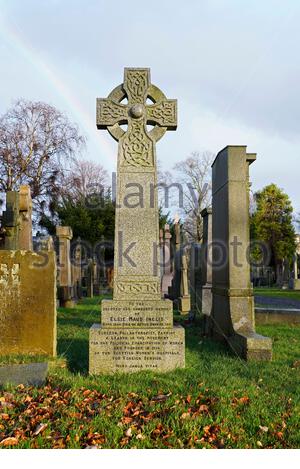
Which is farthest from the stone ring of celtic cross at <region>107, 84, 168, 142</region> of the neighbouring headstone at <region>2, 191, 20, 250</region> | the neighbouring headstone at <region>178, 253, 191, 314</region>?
the neighbouring headstone at <region>178, 253, 191, 314</region>

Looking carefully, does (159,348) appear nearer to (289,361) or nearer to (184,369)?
(184,369)

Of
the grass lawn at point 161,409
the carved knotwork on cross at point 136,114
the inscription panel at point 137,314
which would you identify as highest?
the carved knotwork on cross at point 136,114

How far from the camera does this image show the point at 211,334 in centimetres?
740

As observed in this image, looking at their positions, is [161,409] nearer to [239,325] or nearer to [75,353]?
[75,353]

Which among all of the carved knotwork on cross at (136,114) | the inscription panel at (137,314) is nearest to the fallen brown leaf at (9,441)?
the inscription panel at (137,314)

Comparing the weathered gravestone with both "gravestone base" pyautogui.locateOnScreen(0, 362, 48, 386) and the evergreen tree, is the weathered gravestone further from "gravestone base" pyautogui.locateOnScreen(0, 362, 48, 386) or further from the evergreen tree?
the evergreen tree

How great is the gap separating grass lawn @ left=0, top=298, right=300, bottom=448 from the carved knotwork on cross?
10.5 feet

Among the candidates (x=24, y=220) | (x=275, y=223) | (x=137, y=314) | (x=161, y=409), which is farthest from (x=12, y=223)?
(x=275, y=223)

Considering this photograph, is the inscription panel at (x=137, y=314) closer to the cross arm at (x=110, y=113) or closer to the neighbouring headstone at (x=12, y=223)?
the cross arm at (x=110, y=113)

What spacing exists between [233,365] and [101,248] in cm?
2288

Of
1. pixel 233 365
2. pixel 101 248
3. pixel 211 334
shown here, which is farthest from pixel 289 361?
pixel 101 248

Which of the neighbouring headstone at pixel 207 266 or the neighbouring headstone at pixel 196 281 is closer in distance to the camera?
the neighbouring headstone at pixel 207 266

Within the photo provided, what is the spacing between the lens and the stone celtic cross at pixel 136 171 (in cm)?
529

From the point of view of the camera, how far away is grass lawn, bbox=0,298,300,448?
280cm
